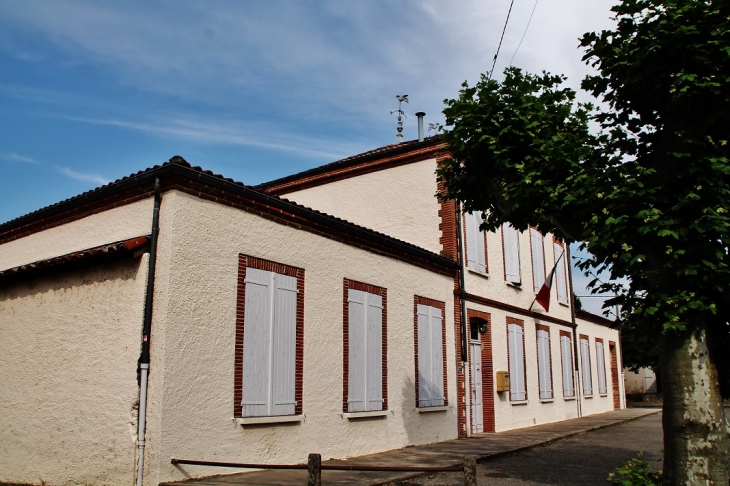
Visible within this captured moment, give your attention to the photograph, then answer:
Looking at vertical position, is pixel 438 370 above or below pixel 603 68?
below

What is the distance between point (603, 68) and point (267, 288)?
509 centimetres

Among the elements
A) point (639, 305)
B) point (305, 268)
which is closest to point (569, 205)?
Answer: point (639, 305)

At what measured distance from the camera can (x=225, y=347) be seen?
8.30m

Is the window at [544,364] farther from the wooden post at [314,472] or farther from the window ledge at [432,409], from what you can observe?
the wooden post at [314,472]

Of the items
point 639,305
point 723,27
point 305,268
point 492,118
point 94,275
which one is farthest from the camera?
point 305,268

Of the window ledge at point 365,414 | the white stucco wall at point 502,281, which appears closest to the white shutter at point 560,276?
the white stucco wall at point 502,281

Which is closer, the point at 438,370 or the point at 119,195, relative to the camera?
the point at 119,195

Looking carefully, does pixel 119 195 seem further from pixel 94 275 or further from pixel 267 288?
pixel 267 288

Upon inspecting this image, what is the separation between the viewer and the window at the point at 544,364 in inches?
702

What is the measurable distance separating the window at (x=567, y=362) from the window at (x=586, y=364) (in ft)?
5.15

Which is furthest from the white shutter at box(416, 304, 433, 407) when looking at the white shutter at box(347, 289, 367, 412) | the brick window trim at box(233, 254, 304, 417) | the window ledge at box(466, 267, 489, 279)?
the brick window trim at box(233, 254, 304, 417)

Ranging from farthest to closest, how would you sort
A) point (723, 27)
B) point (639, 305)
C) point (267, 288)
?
point (267, 288)
point (639, 305)
point (723, 27)

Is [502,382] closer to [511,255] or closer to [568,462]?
[511,255]

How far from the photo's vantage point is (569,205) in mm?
7176
